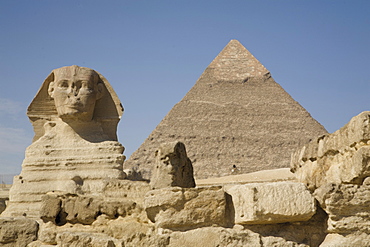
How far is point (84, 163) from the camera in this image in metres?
8.31

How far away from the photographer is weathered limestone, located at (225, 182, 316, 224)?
2998 millimetres

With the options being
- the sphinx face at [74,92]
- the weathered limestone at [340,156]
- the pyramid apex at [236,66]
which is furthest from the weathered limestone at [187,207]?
the pyramid apex at [236,66]

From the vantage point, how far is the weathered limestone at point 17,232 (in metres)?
3.91

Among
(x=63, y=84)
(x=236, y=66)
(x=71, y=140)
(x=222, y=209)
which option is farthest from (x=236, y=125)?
(x=222, y=209)

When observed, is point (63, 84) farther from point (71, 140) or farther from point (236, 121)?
point (236, 121)

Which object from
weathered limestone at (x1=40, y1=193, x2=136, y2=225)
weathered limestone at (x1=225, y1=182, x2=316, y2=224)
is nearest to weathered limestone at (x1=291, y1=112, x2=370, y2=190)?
weathered limestone at (x1=225, y1=182, x2=316, y2=224)

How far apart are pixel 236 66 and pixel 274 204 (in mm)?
134971

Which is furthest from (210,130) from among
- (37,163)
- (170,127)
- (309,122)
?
(37,163)

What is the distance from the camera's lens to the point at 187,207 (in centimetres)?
302

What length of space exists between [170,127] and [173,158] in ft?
434

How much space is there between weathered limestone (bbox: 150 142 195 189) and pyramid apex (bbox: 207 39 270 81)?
133 meters

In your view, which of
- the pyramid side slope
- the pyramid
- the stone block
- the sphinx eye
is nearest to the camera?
the stone block

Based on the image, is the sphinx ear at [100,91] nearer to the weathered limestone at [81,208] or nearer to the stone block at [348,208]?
the weathered limestone at [81,208]

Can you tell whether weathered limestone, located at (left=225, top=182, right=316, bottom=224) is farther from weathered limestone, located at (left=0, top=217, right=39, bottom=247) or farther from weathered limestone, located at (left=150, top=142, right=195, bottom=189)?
weathered limestone, located at (left=0, top=217, right=39, bottom=247)
